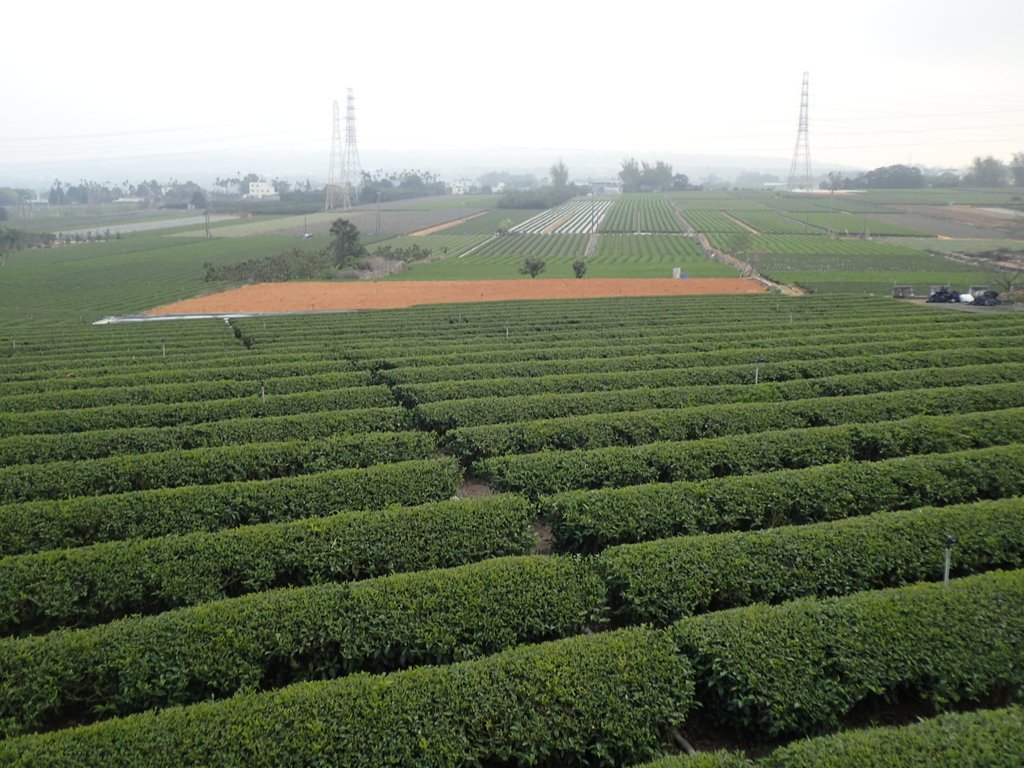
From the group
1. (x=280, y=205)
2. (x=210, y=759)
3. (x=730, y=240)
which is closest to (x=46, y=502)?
(x=210, y=759)

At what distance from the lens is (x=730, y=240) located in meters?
90.6

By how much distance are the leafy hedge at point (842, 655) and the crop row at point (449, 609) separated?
1.18 meters

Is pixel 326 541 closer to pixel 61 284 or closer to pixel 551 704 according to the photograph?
pixel 551 704

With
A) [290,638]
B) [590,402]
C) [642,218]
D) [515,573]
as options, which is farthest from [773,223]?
[290,638]

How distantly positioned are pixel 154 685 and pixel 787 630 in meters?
7.28

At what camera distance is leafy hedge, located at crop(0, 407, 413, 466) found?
1544 cm

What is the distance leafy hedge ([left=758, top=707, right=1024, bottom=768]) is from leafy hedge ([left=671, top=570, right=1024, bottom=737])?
0.76 meters

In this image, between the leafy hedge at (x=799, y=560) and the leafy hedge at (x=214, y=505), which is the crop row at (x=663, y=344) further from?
the leafy hedge at (x=799, y=560)

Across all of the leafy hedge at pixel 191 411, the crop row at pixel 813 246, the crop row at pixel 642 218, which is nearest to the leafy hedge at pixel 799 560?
the leafy hedge at pixel 191 411

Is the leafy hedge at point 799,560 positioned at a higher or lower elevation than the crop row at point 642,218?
lower

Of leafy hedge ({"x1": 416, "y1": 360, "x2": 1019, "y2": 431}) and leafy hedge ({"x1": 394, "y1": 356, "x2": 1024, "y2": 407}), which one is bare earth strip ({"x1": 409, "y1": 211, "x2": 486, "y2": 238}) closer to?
leafy hedge ({"x1": 394, "y1": 356, "x2": 1024, "y2": 407})

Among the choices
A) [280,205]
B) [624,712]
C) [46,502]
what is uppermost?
[280,205]

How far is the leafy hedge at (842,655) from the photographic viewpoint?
7.89 metres

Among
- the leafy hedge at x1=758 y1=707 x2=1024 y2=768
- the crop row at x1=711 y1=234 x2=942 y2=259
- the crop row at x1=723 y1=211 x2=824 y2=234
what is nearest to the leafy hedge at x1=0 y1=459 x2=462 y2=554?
the leafy hedge at x1=758 y1=707 x2=1024 y2=768
